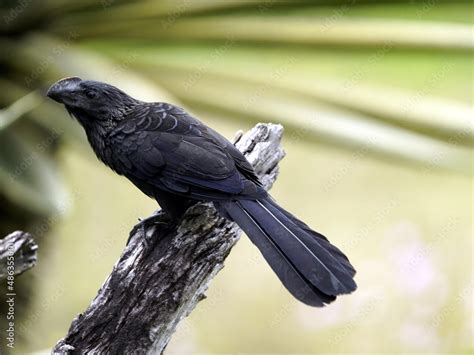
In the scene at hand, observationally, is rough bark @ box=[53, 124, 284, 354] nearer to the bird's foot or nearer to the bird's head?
the bird's foot

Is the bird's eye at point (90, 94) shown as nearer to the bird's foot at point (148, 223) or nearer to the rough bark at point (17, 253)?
the bird's foot at point (148, 223)

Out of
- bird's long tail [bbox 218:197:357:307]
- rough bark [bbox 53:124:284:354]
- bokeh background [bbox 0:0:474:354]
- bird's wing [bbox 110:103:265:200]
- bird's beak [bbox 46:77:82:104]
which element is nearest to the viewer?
bird's long tail [bbox 218:197:357:307]

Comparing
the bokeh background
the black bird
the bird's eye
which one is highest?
the bokeh background

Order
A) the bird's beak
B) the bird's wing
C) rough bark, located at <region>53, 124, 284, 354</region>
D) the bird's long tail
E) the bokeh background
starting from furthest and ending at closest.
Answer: the bokeh background → the bird's beak → the bird's wing → rough bark, located at <region>53, 124, 284, 354</region> → the bird's long tail

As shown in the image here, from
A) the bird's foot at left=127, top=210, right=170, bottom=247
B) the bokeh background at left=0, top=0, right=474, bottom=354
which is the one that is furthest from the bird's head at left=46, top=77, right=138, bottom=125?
the bokeh background at left=0, top=0, right=474, bottom=354

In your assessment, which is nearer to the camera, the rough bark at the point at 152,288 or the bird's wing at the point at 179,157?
the rough bark at the point at 152,288

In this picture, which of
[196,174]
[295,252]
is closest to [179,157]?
[196,174]

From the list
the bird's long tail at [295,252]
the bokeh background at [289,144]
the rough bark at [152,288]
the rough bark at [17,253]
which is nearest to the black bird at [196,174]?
the bird's long tail at [295,252]
